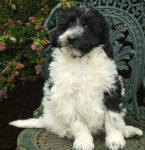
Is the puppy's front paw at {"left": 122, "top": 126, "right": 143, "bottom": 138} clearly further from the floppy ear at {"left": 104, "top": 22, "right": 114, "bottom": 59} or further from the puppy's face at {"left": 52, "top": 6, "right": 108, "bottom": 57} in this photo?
the puppy's face at {"left": 52, "top": 6, "right": 108, "bottom": 57}

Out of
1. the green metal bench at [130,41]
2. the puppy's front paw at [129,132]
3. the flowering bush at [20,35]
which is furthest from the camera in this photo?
the flowering bush at [20,35]

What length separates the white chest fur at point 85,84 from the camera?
2662 millimetres

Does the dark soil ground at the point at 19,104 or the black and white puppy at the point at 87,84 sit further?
the dark soil ground at the point at 19,104

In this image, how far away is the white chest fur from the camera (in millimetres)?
2662

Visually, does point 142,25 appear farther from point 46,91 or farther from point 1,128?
point 1,128

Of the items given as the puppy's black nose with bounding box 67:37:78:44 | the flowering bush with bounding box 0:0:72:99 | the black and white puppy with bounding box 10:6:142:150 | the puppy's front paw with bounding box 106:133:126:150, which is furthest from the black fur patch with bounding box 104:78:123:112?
the flowering bush with bounding box 0:0:72:99

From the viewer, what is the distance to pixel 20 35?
4.02 metres

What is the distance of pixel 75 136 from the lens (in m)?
2.72

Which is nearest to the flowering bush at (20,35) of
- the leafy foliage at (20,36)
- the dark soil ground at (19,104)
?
the leafy foliage at (20,36)

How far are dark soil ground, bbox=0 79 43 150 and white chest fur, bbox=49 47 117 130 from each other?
2503mm

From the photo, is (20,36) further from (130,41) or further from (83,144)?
(83,144)

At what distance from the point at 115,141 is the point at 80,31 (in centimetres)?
98

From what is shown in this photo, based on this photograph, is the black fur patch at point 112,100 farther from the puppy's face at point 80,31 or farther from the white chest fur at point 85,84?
the puppy's face at point 80,31

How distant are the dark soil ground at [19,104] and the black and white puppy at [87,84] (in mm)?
2496
